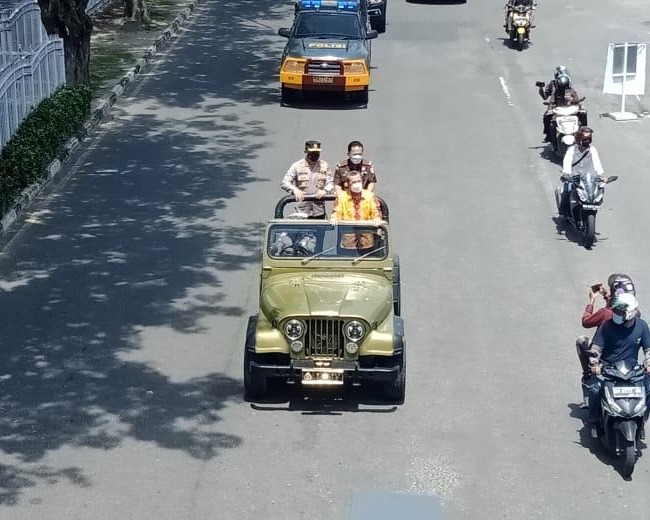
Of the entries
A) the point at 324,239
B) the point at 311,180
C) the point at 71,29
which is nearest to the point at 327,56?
the point at 71,29

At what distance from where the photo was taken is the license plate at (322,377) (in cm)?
1192

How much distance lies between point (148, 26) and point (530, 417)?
73.1ft

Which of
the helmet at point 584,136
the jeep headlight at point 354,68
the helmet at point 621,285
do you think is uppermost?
the helmet at point 621,285

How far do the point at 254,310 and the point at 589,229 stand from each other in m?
5.18

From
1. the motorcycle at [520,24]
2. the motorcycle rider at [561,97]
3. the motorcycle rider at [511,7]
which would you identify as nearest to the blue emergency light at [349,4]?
the motorcycle at [520,24]

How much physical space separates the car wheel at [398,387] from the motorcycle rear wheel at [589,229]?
585 cm

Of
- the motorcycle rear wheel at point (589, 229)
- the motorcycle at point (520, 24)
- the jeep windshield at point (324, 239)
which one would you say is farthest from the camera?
the motorcycle at point (520, 24)

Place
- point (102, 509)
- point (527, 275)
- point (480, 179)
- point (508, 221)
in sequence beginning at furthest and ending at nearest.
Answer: point (480, 179), point (508, 221), point (527, 275), point (102, 509)

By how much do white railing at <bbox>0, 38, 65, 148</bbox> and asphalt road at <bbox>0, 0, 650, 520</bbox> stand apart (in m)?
1.34

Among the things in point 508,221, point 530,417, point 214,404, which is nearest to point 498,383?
point 530,417

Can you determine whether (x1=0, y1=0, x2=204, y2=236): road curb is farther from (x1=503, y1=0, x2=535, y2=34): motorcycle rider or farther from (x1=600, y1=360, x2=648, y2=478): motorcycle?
(x1=600, y1=360, x2=648, y2=478): motorcycle

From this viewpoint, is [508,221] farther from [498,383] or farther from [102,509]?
[102,509]

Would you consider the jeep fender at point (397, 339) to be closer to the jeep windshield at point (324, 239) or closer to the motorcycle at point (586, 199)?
the jeep windshield at point (324, 239)

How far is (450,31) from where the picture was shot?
110ft
